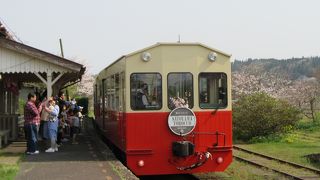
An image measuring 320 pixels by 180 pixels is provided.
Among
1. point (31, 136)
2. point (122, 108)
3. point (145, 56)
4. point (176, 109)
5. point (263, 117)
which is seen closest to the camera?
point (176, 109)

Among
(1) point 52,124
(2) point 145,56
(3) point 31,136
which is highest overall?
(2) point 145,56

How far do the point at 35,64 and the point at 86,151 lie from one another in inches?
112

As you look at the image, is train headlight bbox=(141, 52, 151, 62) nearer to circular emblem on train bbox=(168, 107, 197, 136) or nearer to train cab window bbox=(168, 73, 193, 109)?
train cab window bbox=(168, 73, 193, 109)

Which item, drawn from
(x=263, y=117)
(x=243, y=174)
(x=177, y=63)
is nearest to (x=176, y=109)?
(x=177, y=63)

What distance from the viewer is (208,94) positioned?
11.6m

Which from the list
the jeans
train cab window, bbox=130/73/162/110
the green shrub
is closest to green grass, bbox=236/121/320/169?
the green shrub

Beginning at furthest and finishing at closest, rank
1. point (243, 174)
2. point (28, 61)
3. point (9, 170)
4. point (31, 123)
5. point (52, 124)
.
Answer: point (28, 61) → point (52, 124) → point (31, 123) → point (243, 174) → point (9, 170)

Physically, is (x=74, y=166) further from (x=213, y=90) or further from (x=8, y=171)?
(x=213, y=90)

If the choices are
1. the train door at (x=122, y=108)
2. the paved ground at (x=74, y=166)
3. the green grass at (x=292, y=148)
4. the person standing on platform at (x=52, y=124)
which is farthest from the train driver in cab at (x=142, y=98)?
the green grass at (x=292, y=148)

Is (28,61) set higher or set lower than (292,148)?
higher

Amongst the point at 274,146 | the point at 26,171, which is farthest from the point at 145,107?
the point at 274,146

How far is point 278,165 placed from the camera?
14898 mm

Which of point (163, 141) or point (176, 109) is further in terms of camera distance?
point (163, 141)

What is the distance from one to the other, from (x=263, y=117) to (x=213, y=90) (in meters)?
11.6
